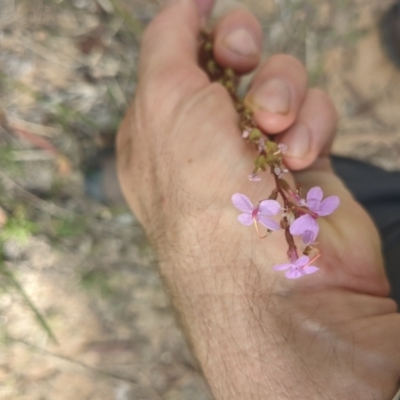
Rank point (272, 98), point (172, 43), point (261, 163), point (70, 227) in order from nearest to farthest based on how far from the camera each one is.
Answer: point (261, 163)
point (272, 98)
point (172, 43)
point (70, 227)

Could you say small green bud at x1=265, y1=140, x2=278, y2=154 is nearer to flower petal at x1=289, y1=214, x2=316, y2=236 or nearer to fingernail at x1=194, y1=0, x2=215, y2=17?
flower petal at x1=289, y1=214, x2=316, y2=236

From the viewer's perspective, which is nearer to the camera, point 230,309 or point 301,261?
point 301,261

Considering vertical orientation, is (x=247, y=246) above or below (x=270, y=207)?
below

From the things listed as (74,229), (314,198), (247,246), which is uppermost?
(314,198)

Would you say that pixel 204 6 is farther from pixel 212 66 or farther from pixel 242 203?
pixel 242 203

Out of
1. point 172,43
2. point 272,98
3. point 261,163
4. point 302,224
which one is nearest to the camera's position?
point 302,224

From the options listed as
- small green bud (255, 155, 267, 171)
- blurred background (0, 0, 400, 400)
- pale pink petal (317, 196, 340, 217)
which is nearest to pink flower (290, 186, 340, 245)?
pale pink petal (317, 196, 340, 217)

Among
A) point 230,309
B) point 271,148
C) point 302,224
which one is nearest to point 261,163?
point 271,148
